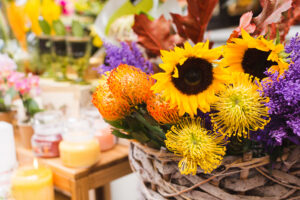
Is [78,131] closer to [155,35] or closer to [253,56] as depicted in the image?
[155,35]

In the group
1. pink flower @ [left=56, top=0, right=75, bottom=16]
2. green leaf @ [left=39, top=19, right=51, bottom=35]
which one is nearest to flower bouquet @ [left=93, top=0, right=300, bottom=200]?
green leaf @ [left=39, top=19, right=51, bottom=35]

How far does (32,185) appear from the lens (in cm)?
54

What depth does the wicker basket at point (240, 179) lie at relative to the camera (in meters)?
0.32

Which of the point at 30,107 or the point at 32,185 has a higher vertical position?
the point at 30,107

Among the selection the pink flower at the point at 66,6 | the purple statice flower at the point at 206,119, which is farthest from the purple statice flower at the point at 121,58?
the pink flower at the point at 66,6

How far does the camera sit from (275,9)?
34cm

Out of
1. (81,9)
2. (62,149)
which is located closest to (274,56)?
(62,149)

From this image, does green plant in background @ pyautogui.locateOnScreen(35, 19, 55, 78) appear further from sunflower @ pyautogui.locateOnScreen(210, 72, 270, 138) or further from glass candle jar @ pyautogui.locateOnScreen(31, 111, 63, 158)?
sunflower @ pyautogui.locateOnScreen(210, 72, 270, 138)

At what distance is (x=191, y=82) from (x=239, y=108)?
0.05 meters

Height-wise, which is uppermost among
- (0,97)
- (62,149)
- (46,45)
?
(46,45)

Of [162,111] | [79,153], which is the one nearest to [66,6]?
[79,153]

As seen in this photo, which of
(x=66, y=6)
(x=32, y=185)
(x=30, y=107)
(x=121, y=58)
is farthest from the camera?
(x=66, y=6)

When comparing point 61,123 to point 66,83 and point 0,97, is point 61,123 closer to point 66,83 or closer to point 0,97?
point 66,83

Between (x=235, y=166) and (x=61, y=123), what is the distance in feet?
1.48
